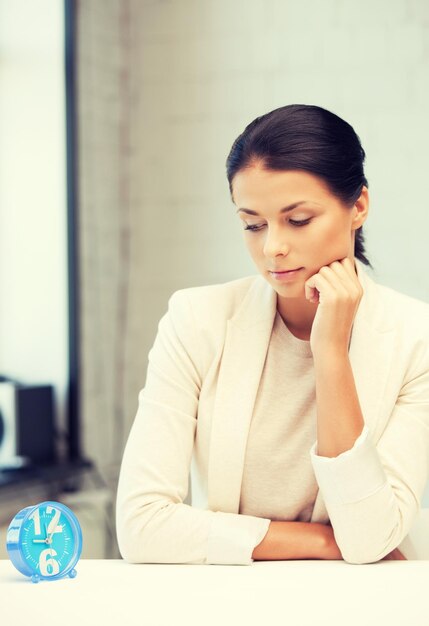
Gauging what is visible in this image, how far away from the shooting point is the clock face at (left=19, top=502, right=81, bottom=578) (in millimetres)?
1146

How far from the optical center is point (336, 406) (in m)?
1.36

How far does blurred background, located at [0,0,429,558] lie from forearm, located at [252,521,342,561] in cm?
158

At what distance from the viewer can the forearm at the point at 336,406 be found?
1.35 metres

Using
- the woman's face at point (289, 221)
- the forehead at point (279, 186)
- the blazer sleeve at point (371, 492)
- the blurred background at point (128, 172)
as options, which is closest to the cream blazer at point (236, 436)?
the blazer sleeve at point (371, 492)

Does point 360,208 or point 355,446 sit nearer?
point 355,446

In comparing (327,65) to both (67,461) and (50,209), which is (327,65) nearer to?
(50,209)

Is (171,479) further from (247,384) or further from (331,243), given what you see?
(331,243)

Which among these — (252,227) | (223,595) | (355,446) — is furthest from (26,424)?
(223,595)

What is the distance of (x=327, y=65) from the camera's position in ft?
9.82

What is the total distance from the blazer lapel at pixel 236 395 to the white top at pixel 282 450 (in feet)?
0.12

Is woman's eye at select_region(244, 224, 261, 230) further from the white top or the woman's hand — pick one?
the white top

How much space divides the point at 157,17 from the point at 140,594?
265 cm

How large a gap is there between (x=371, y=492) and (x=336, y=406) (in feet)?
0.47

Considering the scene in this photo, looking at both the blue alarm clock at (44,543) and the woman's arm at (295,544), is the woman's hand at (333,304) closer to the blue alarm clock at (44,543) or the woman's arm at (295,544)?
the woman's arm at (295,544)
